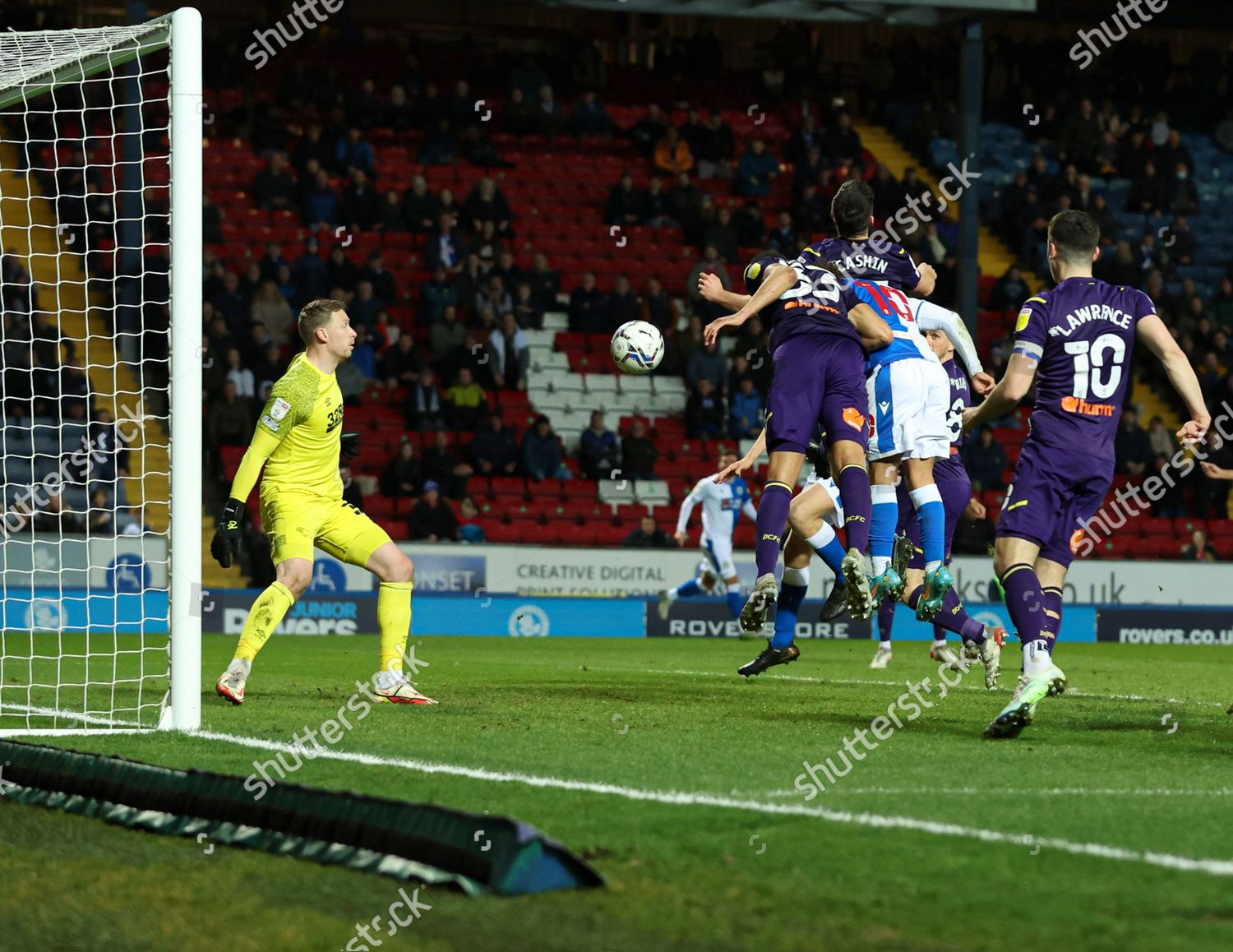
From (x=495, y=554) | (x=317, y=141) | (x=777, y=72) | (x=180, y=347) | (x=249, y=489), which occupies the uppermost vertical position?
(x=777, y=72)

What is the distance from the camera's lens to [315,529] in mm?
8859

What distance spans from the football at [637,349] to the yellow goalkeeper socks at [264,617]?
2.67 m

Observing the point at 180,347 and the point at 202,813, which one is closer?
the point at 202,813

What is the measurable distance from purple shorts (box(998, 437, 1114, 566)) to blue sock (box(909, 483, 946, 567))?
2955 millimetres

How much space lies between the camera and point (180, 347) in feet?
23.7

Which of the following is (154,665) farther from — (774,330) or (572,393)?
(572,393)

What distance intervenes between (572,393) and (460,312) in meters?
1.90

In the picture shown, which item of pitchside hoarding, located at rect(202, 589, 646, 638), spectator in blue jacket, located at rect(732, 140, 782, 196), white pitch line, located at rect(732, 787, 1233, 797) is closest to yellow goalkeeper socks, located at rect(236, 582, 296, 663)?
white pitch line, located at rect(732, 787, 1233, 797)

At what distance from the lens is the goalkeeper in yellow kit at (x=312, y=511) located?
8.73 metres

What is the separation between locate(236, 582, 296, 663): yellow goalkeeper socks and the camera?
344 inches

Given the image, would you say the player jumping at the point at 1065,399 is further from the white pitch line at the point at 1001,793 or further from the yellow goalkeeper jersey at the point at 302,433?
the yellow goalkeeper jersey at the point at 302,433

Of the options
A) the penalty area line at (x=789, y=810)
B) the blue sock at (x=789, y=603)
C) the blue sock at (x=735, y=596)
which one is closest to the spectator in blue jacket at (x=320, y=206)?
the blue sock at (x=735, y=596)

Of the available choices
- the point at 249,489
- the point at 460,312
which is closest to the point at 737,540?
the point at 460,312

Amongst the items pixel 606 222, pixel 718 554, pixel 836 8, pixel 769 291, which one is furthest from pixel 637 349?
pixel 606 222
